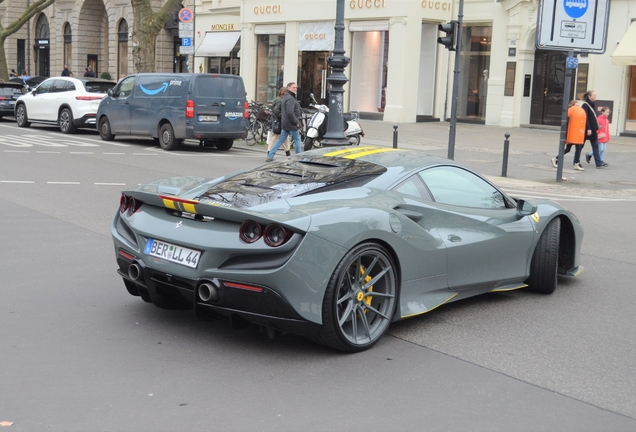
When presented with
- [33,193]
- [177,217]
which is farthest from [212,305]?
[33,193]

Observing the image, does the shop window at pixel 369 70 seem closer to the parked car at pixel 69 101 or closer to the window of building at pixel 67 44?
the parked car at pixel 69 101

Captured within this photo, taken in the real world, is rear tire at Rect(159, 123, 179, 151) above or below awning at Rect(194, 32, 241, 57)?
below

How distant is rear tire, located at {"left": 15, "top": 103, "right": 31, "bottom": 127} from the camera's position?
27.2 meters

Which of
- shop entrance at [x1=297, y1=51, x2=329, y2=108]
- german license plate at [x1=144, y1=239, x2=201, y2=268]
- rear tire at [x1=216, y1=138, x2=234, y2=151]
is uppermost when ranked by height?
shop entrance at [x1=297, y1=51, x2=329, y2=108]

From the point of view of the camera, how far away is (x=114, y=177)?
1457cm

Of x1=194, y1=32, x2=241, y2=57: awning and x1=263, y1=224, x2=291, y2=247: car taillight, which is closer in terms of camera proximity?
x1=263, y1=224, x2=291, y2=247: car taillight

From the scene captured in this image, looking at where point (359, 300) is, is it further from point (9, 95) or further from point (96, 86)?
point (9, 95)

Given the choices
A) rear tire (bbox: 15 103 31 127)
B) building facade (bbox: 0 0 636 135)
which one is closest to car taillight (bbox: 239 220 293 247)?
building facade (bbox: 0 0 636 135)

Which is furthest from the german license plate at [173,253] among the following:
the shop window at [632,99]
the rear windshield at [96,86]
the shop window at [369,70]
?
the shop window at [369,70]

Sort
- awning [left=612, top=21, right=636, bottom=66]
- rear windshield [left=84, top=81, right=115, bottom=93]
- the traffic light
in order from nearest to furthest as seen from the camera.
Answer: the traffic light < rear windshield [left=84, top=81, right=115, bottom=93] < awning [left=612, top=21, right=636, bottom=66]

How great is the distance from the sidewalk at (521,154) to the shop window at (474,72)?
1101 millimetres

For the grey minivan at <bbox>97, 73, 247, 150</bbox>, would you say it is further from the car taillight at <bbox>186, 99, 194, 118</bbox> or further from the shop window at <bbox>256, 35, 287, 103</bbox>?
the shop window at <bbox>256, 35, 287, 103</bbox>

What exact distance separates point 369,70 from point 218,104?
546 inches

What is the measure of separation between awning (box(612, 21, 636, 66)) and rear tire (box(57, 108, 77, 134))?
661 inches
